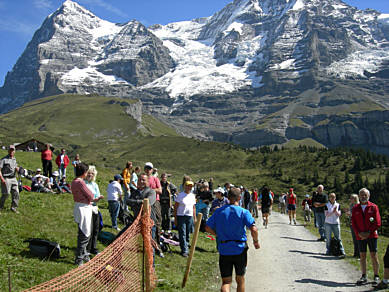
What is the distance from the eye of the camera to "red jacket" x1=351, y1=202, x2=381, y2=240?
10602mm

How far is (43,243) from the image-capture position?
10.0 m

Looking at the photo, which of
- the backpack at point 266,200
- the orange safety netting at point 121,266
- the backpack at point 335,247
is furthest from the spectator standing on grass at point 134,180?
the backpack at point 266,200

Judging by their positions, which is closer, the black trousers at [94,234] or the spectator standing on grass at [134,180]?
the black trousers at [94,234]

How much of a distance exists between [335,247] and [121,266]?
9359mm

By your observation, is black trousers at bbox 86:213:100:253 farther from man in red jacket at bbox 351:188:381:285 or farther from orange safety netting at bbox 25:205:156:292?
man in red jacket at bbox 351:188:381:285

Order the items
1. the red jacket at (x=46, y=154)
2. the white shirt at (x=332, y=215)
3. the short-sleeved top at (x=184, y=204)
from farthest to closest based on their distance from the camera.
Answer: the red jacket at (x=46, y=154), the white shirt at (x=332, y=215), the short-sleeved top at (x=184, y=204)

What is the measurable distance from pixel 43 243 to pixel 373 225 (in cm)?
861

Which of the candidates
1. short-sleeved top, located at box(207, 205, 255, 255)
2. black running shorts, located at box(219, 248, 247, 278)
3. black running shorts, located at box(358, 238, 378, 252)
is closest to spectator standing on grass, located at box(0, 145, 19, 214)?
short-sleeved top, located at box(207, 205, 255, 255)

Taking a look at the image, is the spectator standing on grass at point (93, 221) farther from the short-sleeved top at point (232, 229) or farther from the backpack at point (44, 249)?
the short-sleeved top at point (232, 229)

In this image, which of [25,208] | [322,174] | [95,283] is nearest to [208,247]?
[25,208]

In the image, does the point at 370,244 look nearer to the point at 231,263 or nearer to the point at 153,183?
the point at 231,263

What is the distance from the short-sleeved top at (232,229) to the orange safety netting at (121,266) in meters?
1.74

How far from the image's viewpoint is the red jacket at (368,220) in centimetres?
1060

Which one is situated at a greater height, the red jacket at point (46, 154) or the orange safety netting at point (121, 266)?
the red jacket at point (46, 154)
